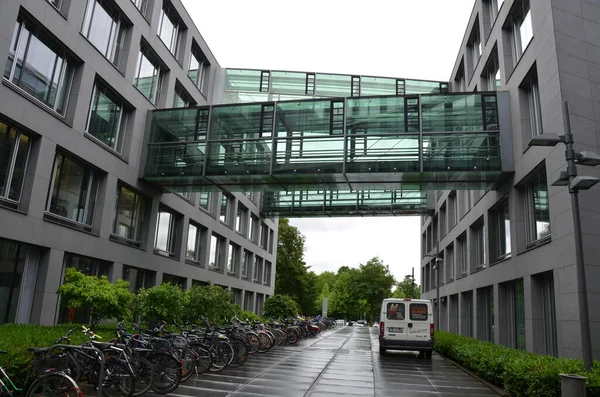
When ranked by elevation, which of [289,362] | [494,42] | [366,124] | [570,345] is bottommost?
[289,362]

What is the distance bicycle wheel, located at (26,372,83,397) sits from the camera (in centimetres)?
651

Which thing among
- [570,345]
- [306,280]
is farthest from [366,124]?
[306,280]

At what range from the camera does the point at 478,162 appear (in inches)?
718

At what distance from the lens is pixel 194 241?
28859mm

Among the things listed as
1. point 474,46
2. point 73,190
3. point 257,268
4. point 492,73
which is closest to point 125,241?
point 73,190

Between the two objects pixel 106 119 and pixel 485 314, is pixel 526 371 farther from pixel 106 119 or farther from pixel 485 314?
pixel 106 119

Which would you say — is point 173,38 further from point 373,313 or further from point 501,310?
point 373,313

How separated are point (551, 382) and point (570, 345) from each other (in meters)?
4.84

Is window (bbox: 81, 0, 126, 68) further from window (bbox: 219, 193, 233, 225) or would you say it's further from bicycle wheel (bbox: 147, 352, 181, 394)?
window (bbox: 219, 193, 233, 225)

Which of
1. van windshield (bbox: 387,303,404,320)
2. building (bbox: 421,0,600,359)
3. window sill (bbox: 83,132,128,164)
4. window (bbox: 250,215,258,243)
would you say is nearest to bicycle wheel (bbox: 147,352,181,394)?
building (bbox: 421,0,600,359)

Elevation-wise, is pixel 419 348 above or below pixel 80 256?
below

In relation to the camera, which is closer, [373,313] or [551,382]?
[551,382]

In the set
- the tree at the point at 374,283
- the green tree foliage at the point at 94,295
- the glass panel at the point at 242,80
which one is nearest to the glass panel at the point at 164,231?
the green tree foliage at the point at 94,295

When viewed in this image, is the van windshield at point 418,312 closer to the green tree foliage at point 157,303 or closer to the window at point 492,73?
the green tree foliage at point 157,303
